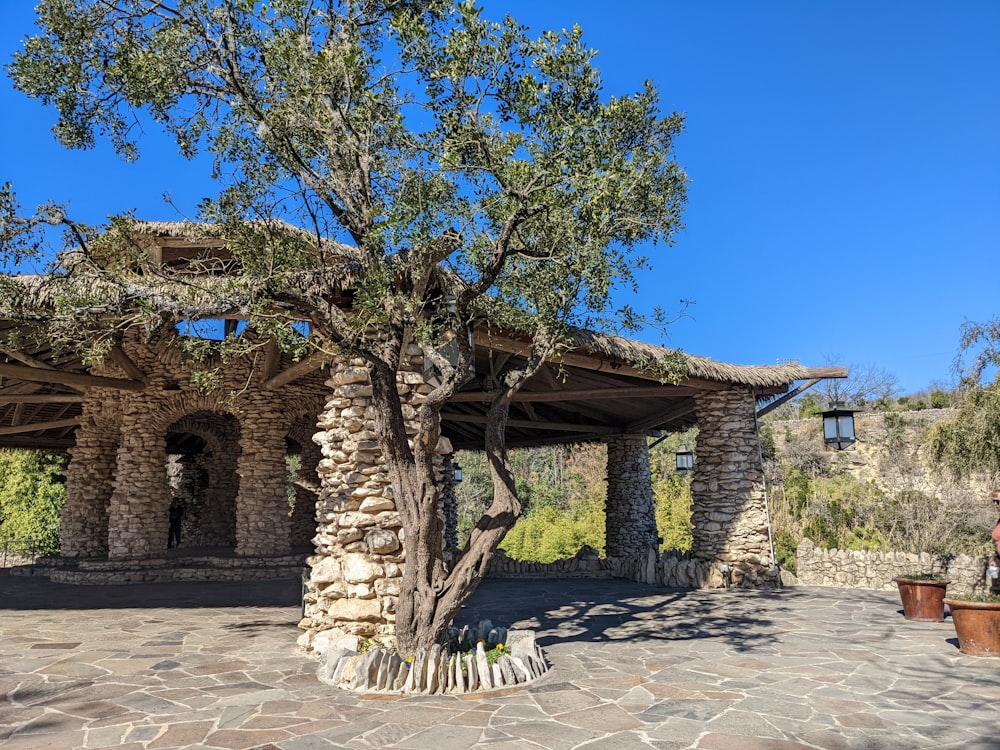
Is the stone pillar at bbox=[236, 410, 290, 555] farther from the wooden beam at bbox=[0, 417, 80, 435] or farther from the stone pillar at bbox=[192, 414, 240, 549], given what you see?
the stone pillar at bbox=[192, 414, 240, 549]

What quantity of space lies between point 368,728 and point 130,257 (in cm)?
415

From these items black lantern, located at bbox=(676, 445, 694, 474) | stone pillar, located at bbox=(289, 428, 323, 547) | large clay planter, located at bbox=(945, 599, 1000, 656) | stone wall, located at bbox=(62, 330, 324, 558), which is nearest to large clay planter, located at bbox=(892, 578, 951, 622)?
large clay planter, located at bbox=(945, 599, 1000, 656)

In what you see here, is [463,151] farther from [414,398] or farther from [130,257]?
[130,257]

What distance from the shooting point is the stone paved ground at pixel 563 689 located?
4.06 metres

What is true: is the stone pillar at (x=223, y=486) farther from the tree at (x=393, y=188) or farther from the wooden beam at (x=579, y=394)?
the tree at (x=393, y=188)

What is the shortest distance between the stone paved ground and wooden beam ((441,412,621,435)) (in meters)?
4.80

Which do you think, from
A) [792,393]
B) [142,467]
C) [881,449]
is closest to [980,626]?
[792,393]

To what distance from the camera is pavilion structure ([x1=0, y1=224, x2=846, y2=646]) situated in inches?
379

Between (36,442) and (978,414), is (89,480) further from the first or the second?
(978,414)

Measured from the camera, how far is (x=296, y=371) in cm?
1013

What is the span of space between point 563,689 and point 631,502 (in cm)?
1087

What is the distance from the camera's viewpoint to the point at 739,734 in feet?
13.5

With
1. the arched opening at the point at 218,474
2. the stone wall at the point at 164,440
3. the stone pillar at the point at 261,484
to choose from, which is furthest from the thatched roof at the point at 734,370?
the arched opening at the point at 218,474

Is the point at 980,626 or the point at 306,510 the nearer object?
the point at 980,626
